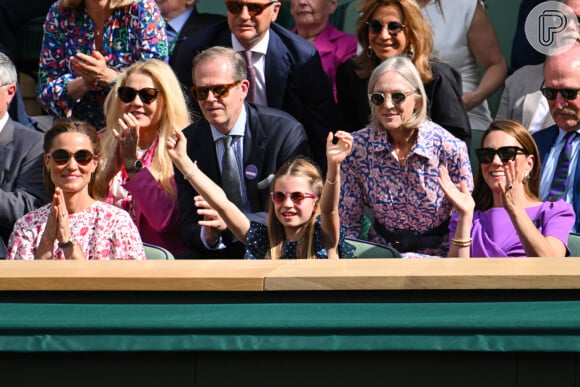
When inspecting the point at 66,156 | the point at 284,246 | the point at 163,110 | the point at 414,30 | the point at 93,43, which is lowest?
the point at 284,246

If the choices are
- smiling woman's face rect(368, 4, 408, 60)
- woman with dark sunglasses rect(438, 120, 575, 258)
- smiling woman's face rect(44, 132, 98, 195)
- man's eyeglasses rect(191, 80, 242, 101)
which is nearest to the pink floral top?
smiling woman's face rect(44, 132, 98, 195)

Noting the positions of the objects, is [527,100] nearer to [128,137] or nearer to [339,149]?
[339,149]

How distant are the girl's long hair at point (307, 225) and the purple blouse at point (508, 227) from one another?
1.94 ft

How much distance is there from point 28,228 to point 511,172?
77.2 inches

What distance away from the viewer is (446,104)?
4977 millimetres

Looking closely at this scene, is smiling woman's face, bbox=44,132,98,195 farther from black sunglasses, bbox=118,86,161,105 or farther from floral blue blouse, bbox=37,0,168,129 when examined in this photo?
floral blue blouse, bbox=37,0,168,129

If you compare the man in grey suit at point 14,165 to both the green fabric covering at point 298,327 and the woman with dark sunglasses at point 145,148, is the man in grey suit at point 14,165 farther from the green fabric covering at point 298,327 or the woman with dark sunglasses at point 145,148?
the green fabric covering at point 298,327

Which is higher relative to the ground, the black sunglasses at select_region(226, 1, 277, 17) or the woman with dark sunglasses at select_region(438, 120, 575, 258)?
the black sunglasses at select_region(226, 1, 277, 17)

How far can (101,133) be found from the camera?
4.98 m

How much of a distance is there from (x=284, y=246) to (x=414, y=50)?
4.26 feet

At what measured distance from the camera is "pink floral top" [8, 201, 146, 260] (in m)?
4.23

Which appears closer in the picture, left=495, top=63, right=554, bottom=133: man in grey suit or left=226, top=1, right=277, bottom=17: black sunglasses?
left=226, top=1, right=277, bottom=17: black sunglasses

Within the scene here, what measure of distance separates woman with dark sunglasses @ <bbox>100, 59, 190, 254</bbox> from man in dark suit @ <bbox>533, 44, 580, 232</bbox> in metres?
1.66

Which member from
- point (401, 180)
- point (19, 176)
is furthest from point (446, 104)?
point (19, 176)
